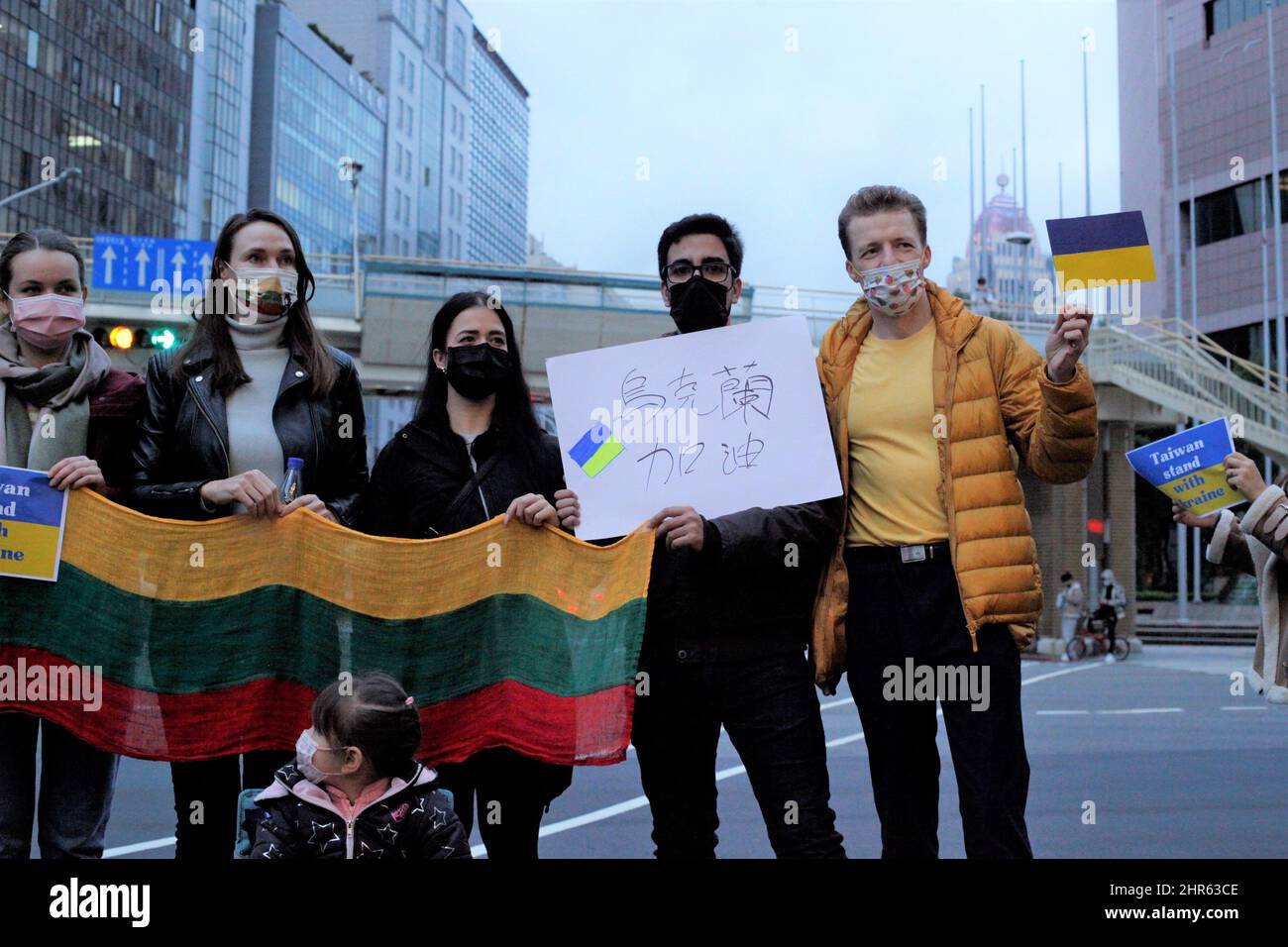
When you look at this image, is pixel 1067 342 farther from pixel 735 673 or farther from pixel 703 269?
pixel 735 673

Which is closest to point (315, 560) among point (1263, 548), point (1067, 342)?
point (1067, 342)

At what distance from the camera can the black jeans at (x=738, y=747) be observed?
3980mm

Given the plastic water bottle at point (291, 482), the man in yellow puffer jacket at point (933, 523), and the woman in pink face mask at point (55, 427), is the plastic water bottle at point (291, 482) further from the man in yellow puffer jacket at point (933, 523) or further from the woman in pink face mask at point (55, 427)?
the man in yellow puffer jacket at point (933, 523)

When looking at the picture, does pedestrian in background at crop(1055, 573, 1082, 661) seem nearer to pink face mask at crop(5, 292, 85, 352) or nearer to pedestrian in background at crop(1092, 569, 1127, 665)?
pedestrian in background at crop(1092, 569, 1127, 665)

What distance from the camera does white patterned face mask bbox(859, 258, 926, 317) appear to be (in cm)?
413

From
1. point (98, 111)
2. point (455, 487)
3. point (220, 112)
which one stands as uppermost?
point (220, 112)

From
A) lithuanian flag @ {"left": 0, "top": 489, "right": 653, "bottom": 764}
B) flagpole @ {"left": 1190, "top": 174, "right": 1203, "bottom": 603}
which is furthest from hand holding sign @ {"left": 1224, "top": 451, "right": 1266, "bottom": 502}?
flagpole @ {"left": 1190, "top": 174, "right": 1203, "bottom": 603}

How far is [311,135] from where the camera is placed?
9612 centimetres

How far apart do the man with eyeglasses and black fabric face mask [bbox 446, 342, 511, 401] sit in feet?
2.17

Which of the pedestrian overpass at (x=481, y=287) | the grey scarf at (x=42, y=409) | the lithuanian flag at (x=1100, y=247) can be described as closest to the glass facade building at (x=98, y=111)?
the pedestrian overpass at (x=481, y=287)

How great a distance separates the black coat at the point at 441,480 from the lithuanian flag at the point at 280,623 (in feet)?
0.40

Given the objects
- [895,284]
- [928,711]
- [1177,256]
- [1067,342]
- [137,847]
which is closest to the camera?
[1067,342]

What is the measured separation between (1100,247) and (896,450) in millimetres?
826
